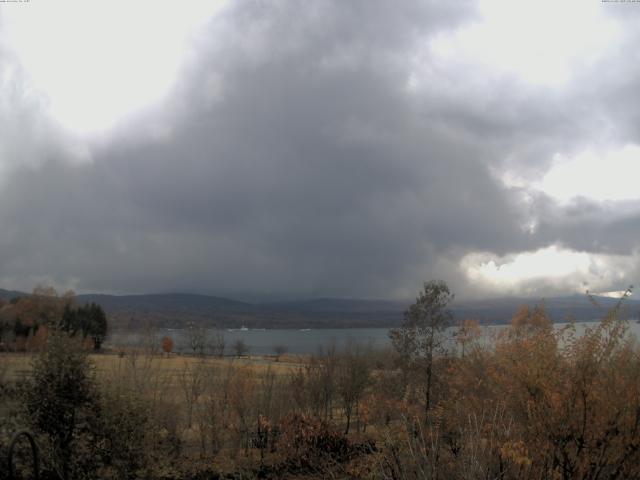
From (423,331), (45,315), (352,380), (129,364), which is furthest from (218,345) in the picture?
(45,315)

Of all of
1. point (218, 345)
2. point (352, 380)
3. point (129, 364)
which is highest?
point (129, 364)

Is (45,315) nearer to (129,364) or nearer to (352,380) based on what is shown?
(129,364)

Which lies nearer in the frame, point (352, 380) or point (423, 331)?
point (423, 331)

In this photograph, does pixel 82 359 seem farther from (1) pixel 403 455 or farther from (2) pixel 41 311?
(2) pixel 41 311

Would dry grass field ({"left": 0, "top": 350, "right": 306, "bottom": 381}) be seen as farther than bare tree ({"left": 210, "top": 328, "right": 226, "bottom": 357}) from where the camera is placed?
No

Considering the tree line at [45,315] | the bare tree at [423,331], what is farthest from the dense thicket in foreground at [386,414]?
the tree line at [45,315]

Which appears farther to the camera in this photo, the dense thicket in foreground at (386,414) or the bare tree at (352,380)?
the bare tree at (352,380)

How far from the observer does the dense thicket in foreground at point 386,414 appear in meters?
8.29

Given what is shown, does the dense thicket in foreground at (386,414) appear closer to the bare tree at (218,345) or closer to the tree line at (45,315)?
the bare tree at (218,345)

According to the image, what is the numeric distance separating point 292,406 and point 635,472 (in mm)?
17534

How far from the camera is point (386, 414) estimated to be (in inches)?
859

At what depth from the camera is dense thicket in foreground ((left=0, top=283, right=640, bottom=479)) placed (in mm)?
8289

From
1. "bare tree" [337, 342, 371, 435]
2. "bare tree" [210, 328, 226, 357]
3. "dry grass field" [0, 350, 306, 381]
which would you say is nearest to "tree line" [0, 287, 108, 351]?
"bare tree" [210, 328, 226, 357]

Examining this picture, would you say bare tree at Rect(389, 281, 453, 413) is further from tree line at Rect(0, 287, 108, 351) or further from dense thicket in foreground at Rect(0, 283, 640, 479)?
tree line at Rect(0, 287, 108, 351)
